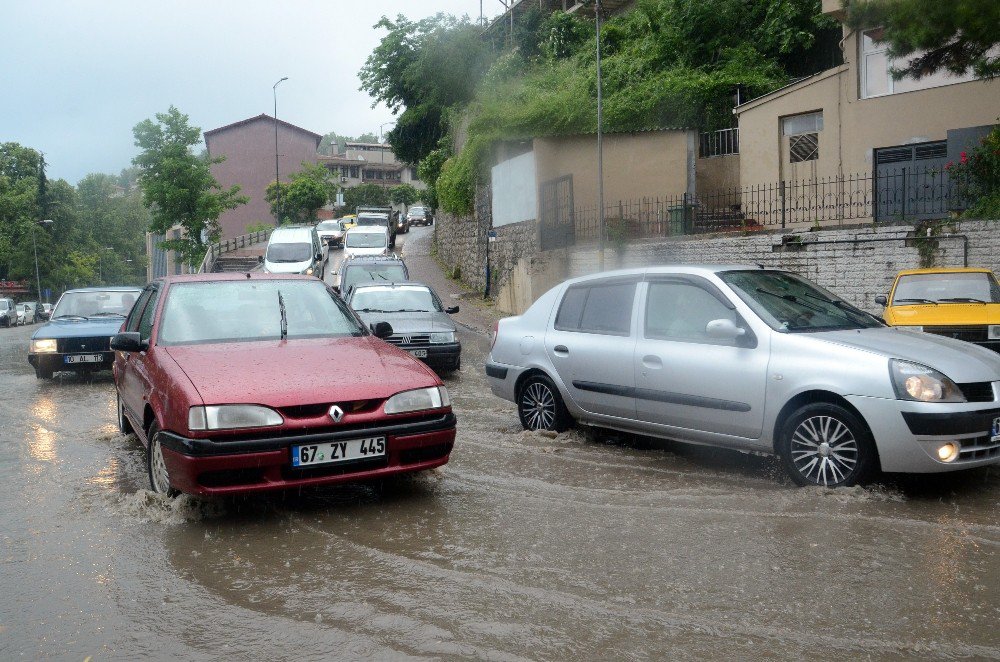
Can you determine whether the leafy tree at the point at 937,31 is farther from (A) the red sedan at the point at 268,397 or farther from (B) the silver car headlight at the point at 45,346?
(B) the silver car headlight at the point at 45,346

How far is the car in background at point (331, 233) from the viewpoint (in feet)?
167

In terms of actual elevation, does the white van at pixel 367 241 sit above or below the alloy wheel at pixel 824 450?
above

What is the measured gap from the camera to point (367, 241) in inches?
1503

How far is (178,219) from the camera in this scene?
4725 centimetres

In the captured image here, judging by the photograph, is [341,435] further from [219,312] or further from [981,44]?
[981,44]

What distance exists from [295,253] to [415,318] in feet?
65.6

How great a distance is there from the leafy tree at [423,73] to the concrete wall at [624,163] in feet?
55.6

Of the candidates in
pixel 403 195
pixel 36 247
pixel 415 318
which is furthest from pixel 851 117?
pixel 403 195

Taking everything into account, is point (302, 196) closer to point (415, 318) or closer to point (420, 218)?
point (420, 218)

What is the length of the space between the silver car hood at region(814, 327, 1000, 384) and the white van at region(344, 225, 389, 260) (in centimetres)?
3159

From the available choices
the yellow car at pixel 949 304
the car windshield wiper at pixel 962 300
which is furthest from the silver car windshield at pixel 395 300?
the car windshield wiper at pixel 962 300

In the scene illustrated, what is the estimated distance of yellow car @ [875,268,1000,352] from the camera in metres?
9.91

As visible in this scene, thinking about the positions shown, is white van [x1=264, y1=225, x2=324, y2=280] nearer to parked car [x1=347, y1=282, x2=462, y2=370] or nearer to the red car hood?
parked car [x1=347, y1=282, x2=462, y2=370]

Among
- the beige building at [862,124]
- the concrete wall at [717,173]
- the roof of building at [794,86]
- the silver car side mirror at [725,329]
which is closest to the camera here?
the silver car side mirror at [725,329]
